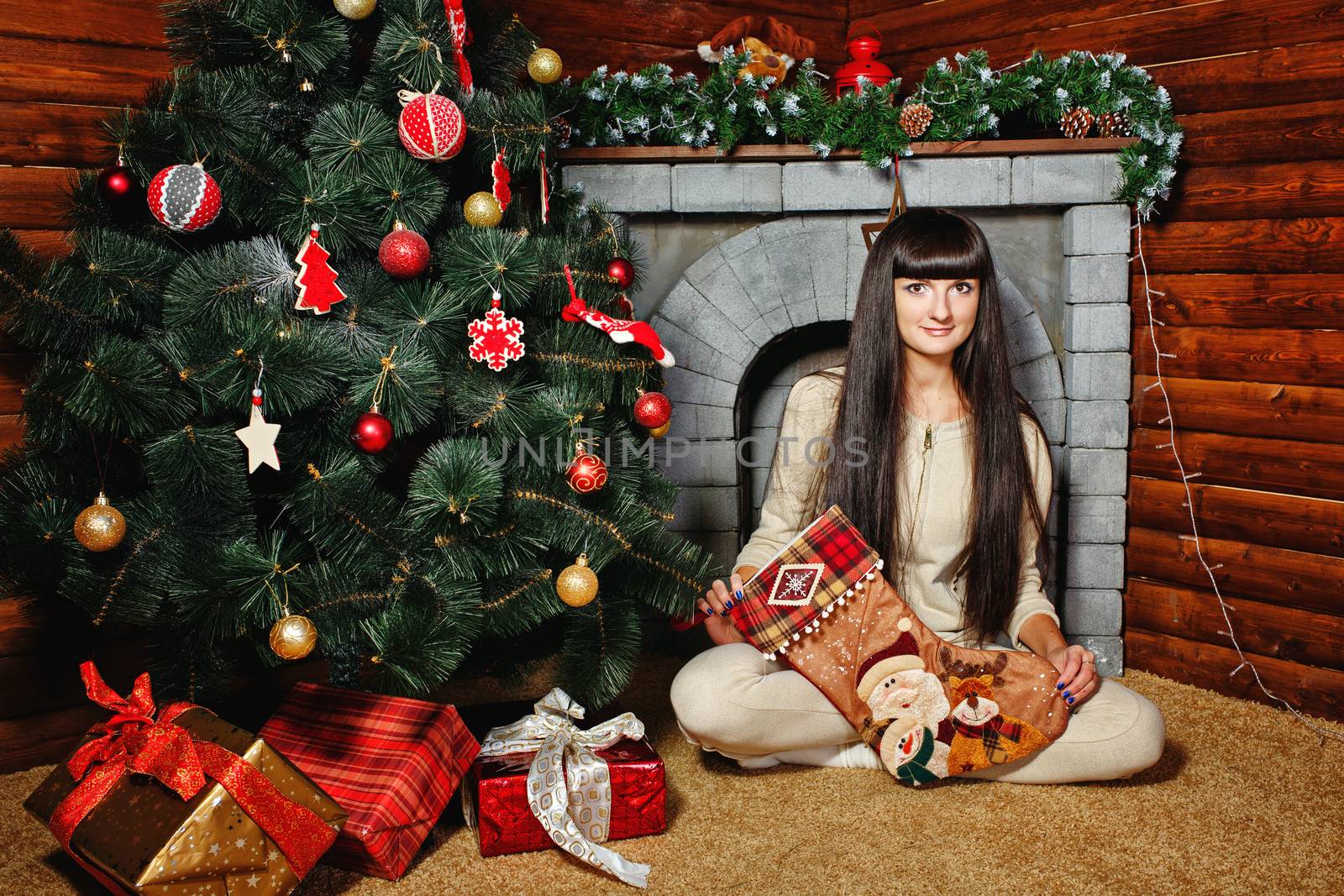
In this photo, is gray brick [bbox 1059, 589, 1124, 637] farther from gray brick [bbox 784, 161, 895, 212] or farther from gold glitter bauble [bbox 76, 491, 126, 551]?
gold glitter bauble [bbox 76, 491, 126, 551]

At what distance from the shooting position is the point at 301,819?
1531 mm

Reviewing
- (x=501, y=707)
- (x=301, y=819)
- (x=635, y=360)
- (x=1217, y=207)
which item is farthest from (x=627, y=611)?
(x=1217, y=207)

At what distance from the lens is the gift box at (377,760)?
1638mm

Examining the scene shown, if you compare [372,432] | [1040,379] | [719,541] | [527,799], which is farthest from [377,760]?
[1040,379]

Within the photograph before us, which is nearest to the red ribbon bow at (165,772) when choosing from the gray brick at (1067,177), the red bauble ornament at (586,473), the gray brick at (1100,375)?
the red bauble ornament at (586,473)

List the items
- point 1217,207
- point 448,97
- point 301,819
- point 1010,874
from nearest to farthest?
1. point 301,819
2. point 1010,874
3. point 448,97
4. point 1217,207

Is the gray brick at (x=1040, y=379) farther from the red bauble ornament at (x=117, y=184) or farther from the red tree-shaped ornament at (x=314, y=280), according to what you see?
the red bauble ornament at (x=117, y=184)

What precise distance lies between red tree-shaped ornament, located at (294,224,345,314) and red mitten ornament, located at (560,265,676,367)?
400 mm

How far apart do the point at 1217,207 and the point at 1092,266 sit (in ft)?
0.97

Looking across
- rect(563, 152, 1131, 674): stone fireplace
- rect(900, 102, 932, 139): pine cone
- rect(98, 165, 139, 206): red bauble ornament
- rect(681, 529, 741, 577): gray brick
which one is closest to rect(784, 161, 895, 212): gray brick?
rect(563, 152, 1131, 674): stone fireplace

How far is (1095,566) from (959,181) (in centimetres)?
102

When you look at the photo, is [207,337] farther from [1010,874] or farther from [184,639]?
[1010,874]

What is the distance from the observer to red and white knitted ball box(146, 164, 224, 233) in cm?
160

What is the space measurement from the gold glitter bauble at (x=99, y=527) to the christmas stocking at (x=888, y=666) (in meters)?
1.09
